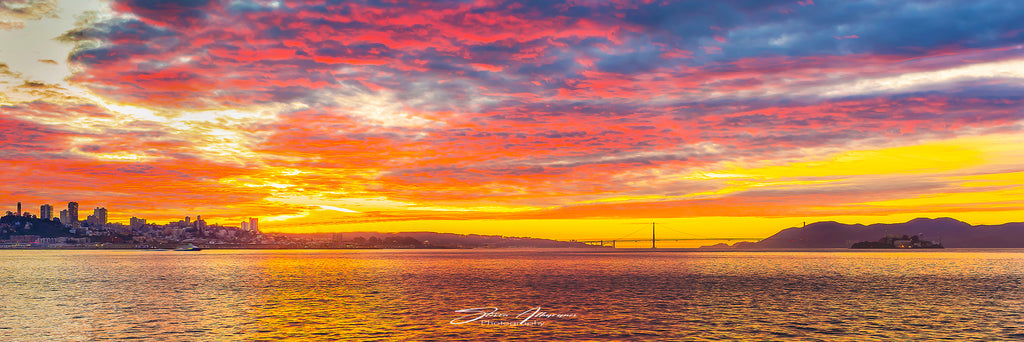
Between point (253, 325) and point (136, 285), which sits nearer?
point (253, 325)

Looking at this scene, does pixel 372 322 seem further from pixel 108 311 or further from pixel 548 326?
pixel 108 311

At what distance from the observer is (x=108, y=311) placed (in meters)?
66.8

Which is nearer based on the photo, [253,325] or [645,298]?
[253,325]

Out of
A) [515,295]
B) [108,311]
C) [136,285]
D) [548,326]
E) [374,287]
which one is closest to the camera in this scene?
[548,326]

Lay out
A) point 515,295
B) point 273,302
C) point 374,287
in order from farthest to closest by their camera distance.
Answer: point 374,287
point 515,295
point 273,302

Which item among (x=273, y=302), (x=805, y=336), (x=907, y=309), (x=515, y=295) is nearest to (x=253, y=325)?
(x=273, y=302)

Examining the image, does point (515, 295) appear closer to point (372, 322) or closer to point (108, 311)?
point (372, 322)

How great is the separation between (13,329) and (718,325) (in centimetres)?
5712

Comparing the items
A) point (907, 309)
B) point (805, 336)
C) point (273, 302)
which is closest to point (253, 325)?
point (273, 302)

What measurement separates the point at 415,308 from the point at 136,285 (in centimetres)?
6316

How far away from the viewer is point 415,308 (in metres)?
67.8

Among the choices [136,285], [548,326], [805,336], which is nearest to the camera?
[805,336]

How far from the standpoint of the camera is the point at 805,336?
48938mm

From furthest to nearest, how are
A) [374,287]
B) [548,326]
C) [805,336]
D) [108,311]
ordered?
[374,287] → [108,311] → [548,326] → [805,336]
